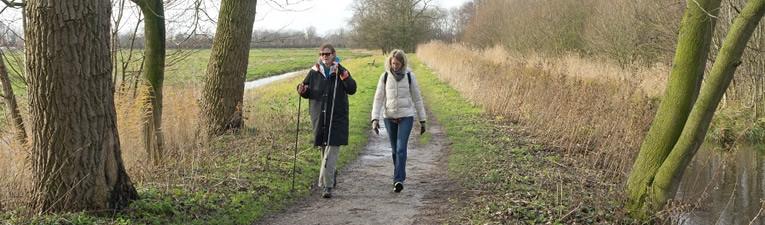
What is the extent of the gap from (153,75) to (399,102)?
399 centimetres

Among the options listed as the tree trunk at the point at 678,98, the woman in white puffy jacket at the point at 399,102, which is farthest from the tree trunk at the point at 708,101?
the woman in white puffy jacket at the point at 399,102

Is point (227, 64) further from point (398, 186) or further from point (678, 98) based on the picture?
point (678, 98)

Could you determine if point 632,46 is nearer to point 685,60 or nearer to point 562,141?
point 562,141

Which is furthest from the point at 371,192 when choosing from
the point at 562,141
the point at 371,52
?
the point at 371,52

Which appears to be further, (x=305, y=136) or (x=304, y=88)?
(x=305, y=136)

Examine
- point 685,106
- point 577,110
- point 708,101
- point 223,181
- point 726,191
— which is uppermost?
point 708,101

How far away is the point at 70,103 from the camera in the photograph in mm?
5648

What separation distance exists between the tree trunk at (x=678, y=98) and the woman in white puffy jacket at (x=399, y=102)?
2.51 meters

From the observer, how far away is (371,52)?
73375mm

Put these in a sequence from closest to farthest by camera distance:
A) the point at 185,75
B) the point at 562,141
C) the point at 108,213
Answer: the point at 108,213, the point at 562,141, the point at 185,75

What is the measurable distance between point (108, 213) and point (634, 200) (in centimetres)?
529

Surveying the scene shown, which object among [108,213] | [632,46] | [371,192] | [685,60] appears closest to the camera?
[108,213]

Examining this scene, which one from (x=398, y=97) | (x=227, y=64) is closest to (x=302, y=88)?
(x=398, y=97)

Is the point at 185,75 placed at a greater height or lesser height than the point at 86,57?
lesser
